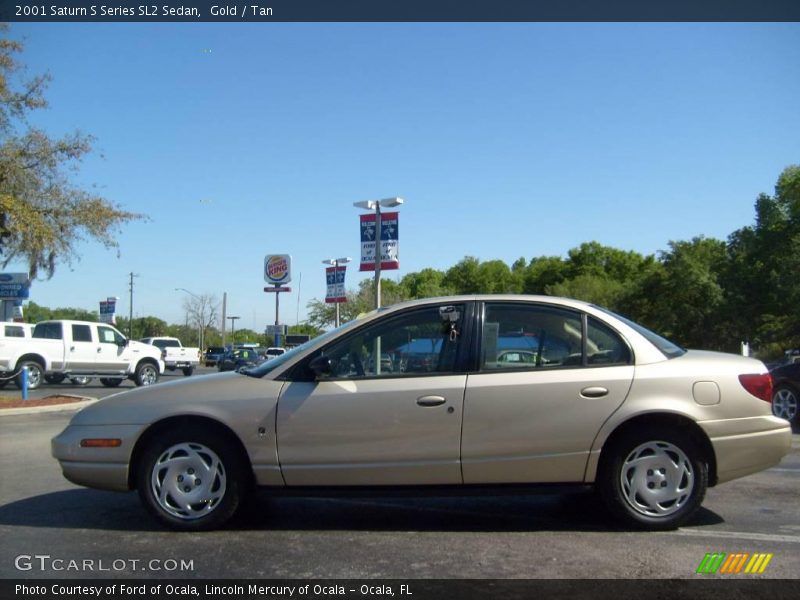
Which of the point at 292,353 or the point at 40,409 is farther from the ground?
the point at 292,353

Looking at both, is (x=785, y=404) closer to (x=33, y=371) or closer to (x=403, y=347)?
(x=403, y=347)

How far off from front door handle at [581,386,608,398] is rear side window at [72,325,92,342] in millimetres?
19931

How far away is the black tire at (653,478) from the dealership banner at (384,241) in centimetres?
1250

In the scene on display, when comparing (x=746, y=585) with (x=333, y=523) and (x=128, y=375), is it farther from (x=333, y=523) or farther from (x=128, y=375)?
(x=128, y=375)

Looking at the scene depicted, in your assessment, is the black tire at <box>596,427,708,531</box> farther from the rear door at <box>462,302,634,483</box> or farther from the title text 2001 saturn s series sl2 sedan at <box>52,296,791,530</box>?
the rear door at <box>462,302,634,483</box>

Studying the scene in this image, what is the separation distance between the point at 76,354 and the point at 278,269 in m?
18.4

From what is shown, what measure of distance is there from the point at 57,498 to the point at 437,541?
341 centimetres

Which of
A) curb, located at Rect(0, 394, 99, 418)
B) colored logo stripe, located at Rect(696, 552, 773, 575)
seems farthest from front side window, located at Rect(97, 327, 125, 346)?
colored logo stripe, located at Rect(696, 552, 773, 575)

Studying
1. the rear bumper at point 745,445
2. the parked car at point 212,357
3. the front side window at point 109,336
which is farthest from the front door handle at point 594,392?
the parked car at point 212,357

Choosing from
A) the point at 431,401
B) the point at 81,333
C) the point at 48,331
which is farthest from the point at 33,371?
the point at 431,401

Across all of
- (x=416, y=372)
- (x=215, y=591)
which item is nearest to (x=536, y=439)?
(x=416, y=372)

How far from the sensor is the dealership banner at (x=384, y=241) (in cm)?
1747

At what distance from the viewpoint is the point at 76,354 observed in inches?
851

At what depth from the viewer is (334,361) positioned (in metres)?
5.16
